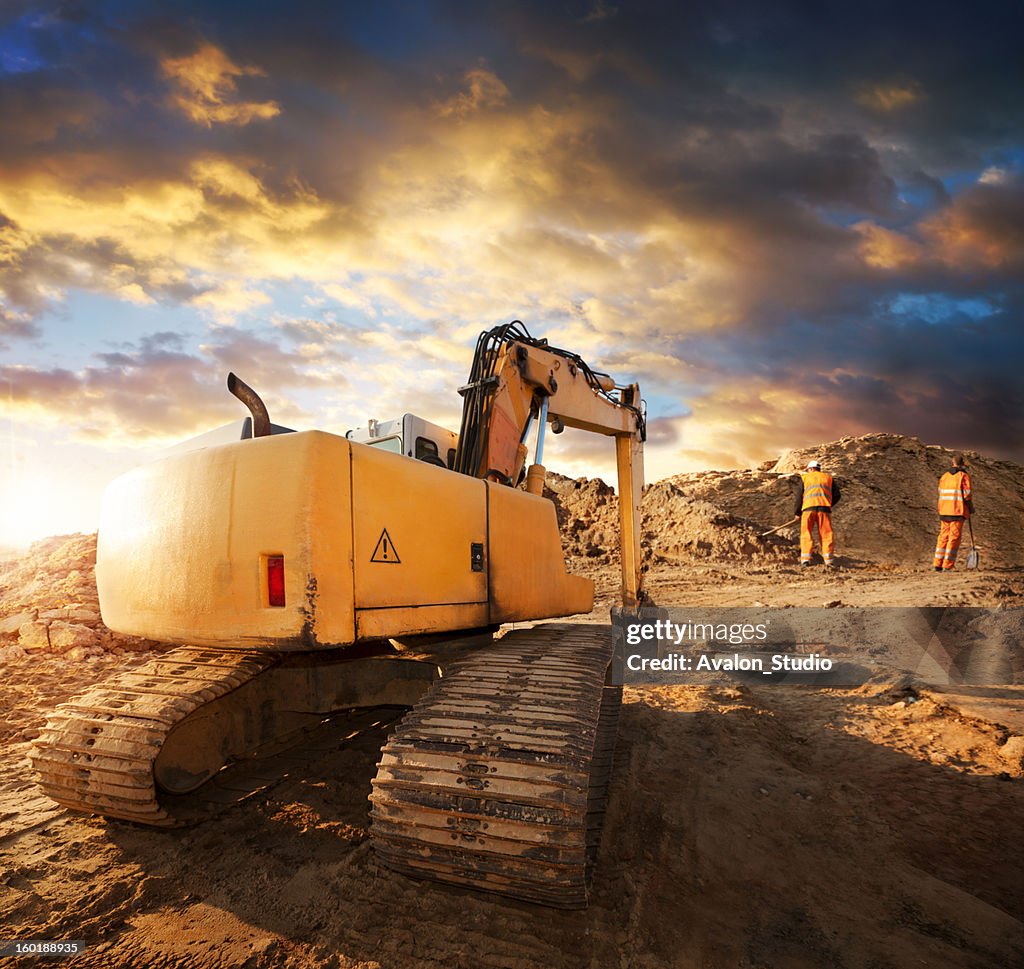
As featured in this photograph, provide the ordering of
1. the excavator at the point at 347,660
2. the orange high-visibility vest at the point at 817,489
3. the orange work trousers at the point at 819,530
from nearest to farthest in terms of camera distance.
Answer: the excavator at the point at 347,660 < the orange high-visibility vest at the point at 817,489 < the orange work trousers at the point at 819,530

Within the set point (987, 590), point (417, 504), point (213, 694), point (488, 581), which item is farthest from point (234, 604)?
point (987, 590)

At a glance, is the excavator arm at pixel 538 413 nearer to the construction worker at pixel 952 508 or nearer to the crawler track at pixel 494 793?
the crawler track at pixel 494 793

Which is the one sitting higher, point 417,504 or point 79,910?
point 417,504

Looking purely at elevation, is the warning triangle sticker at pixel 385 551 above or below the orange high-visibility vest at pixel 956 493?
below

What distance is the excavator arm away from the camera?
4.52 m

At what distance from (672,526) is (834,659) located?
1081 cm

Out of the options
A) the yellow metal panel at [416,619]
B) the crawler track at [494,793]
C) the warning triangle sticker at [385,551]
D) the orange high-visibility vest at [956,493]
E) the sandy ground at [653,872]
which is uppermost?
the orange high-visibility vest at [956,493]

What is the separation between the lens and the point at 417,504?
3031 millimetres

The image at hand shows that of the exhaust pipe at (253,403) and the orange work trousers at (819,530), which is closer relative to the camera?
the exhaust pipe at (253,403)

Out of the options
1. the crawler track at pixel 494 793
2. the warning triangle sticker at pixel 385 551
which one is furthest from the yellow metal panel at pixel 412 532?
the crawler track at pixel 494 793

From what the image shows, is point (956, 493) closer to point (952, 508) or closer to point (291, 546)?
point (952, 508)

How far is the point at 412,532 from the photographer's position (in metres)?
2.97

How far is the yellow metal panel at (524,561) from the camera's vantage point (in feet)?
12.0

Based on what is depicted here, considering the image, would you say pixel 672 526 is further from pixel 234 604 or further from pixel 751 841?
pixel 234 604
